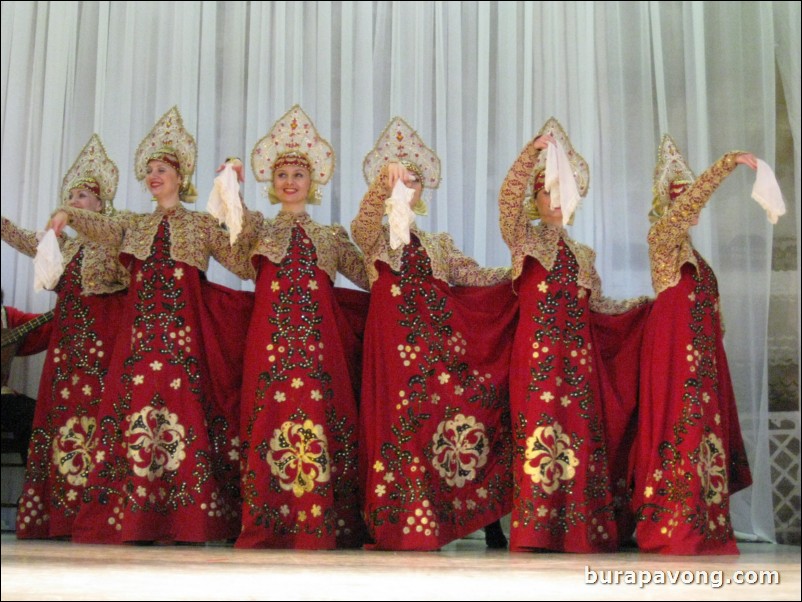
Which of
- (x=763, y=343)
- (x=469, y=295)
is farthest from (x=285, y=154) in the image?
(x=763, y=343)

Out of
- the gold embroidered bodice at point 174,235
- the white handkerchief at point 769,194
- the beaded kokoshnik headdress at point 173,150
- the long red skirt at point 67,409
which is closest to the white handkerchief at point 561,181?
the white handkerchief at point 769,194

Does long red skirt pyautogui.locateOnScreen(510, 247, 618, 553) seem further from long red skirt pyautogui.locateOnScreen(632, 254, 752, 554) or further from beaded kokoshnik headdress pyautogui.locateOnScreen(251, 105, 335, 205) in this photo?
beaded kokoshnik headdress pyautogui.locateOnScreen(251, 105, 335, 205)

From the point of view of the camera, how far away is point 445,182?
460cm

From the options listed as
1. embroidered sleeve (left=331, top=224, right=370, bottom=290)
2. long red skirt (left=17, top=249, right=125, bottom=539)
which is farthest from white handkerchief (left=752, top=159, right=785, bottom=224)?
long red skirt (left=17, top=249, right=125, bottom=539)

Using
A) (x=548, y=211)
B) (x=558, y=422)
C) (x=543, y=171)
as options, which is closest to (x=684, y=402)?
(x=558, y=422)

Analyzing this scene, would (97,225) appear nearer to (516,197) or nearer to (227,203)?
(227,203)

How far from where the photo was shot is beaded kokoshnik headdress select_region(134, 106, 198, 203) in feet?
12.4

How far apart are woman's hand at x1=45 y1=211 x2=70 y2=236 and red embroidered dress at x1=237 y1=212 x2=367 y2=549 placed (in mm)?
643

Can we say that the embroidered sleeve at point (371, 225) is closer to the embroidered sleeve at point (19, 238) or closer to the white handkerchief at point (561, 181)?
the white handkerchief at point (561, 181)

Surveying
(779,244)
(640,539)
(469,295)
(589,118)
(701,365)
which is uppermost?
(589,118)

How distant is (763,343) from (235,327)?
2.22 m

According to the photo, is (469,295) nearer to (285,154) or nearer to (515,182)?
(515,182)

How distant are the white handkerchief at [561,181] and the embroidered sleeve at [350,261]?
75 centimetres

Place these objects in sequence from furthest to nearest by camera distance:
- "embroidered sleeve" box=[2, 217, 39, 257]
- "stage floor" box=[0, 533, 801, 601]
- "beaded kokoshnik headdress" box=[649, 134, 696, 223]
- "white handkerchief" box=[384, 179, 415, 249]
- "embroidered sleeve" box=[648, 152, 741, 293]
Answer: "embroidered sleeve" box=[2, 217, 39, 257] → "beaded kokoshnik headdress" box=[649, 134, 696, 223] → "embroidered sleeve" box=[648, 152, 741, 293] → "white handkerchief" box=[384, 179, 415, 249] → "stage floor" box=[0, 533, 801, 601]
